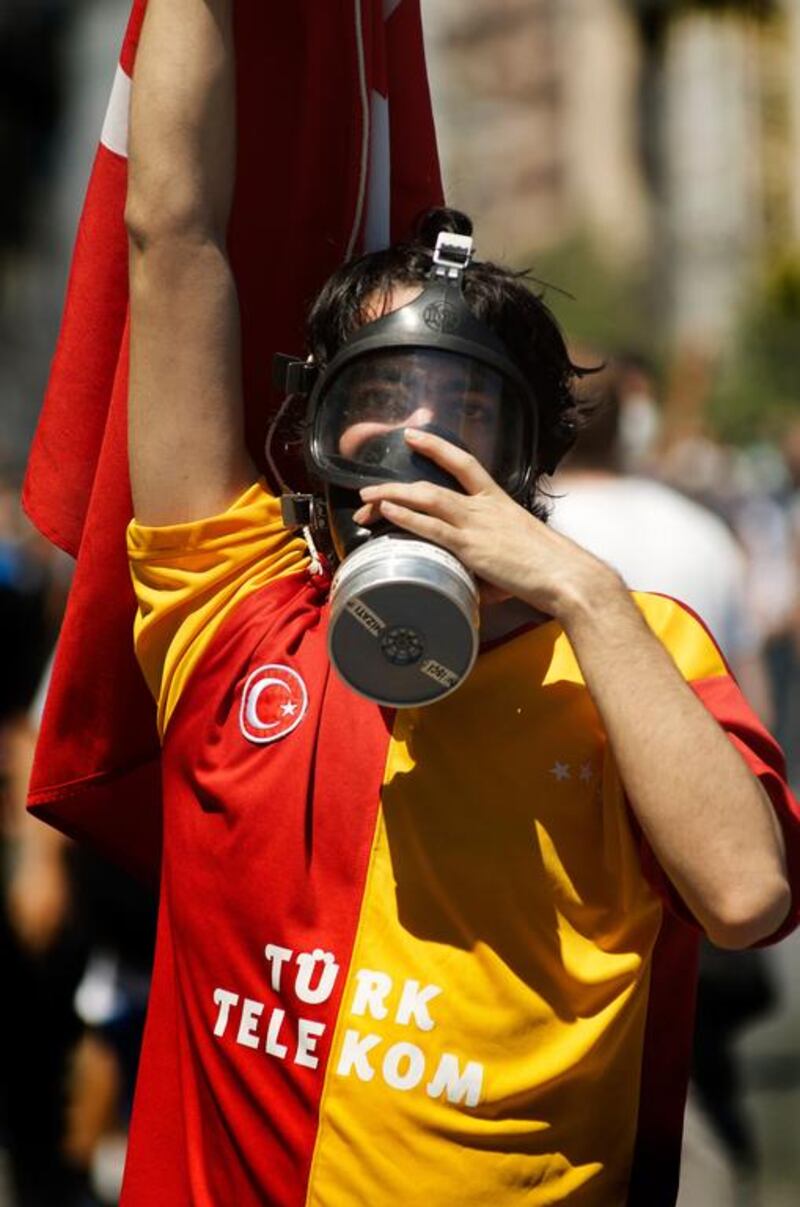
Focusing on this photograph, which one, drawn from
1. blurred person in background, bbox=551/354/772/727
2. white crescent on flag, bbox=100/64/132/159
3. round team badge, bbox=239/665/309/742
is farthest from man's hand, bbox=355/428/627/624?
blurred person in background, bbox=551/354/772/727

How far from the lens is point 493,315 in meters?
2.56

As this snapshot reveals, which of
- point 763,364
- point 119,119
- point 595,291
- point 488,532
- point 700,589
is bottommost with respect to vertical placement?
point 595,291

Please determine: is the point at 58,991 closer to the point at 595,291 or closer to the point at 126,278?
the point at 126,278

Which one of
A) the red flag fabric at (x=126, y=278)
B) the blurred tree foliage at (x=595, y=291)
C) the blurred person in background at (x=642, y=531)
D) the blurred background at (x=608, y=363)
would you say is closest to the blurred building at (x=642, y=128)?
the blurred background at (x=608, y=363)

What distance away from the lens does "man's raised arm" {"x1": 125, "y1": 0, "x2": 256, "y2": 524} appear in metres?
2.62

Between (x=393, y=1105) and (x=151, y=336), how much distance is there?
98 cm

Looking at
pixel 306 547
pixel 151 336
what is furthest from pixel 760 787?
pixel 151 336

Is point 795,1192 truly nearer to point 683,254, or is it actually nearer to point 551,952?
point 551,952

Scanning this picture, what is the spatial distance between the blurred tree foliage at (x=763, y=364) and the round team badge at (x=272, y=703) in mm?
18995

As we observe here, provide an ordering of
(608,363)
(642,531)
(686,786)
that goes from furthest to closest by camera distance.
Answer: (642,531) < (608,363) < (686,786)

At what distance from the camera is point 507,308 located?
258 cm

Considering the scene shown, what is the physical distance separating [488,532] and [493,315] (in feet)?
1.07

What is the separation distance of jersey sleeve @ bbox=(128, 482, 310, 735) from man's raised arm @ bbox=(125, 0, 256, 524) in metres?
0.03

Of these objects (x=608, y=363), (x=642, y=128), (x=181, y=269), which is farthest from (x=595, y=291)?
(x=181, y=269)
